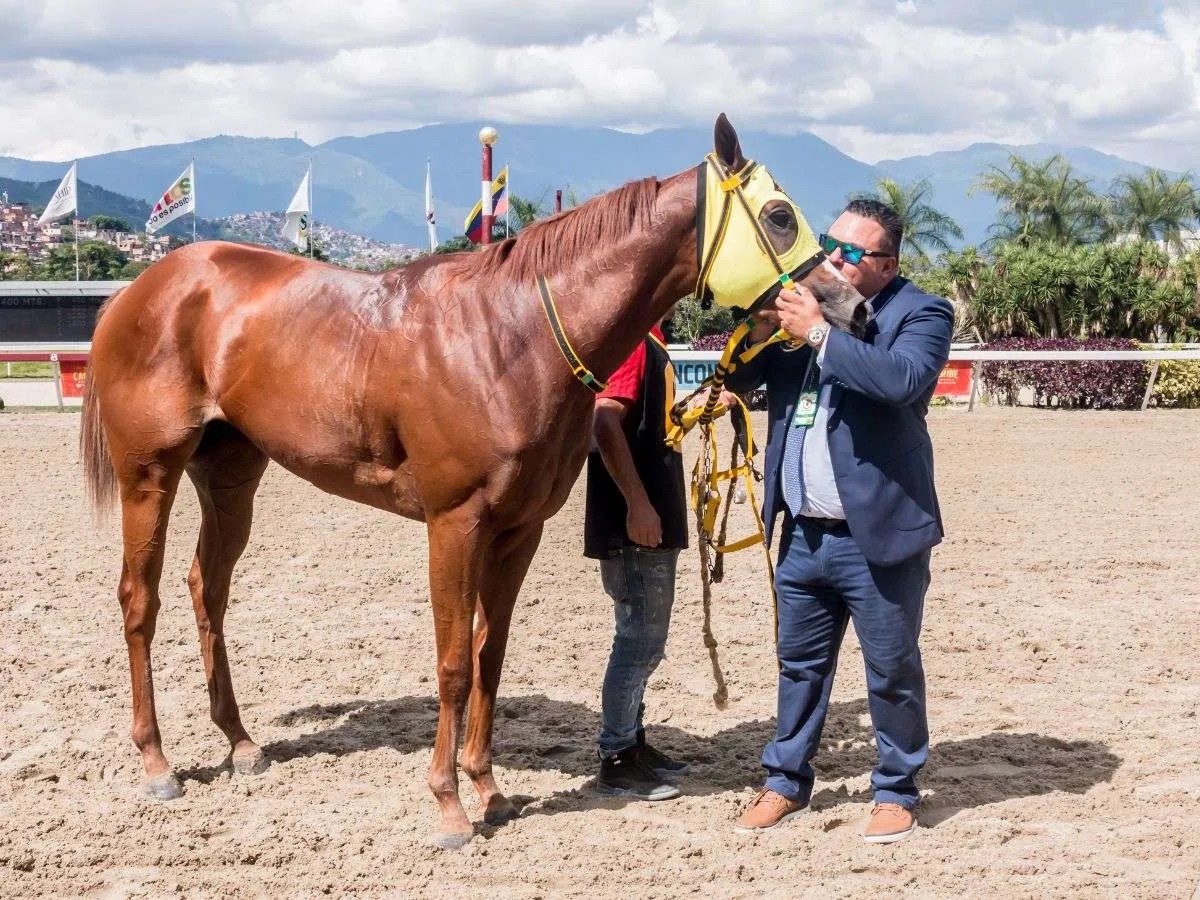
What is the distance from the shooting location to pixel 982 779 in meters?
4.15

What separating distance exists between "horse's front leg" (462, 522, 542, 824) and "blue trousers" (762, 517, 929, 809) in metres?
0.86

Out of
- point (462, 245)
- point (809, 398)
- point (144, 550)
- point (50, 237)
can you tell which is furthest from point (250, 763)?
point (50, 237)

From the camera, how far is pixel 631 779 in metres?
4.12

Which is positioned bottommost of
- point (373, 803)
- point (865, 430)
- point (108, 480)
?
point (373, 803)

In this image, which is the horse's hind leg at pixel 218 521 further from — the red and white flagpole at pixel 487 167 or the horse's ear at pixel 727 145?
the red and white flagpole at pixel 487 167

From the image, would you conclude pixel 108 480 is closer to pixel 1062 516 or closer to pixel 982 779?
pixel 982 779

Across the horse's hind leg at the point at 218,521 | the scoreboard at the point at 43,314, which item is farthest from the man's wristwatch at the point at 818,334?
the scoreboard at the point at 43,314

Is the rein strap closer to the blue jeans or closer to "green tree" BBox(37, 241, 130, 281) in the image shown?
the blue jeans

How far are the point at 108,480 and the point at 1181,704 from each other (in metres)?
4.49

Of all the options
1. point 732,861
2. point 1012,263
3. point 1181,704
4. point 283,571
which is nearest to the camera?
point 732,861

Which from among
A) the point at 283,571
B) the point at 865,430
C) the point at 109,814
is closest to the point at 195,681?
the point at 109,814

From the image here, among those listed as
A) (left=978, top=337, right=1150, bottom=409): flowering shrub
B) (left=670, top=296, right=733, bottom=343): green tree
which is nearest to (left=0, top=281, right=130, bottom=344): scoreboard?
(left=670, top=296, right=733, bottom=343): green tree

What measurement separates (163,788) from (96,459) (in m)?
1.46

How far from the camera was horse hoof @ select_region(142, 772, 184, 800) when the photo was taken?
4.09m
